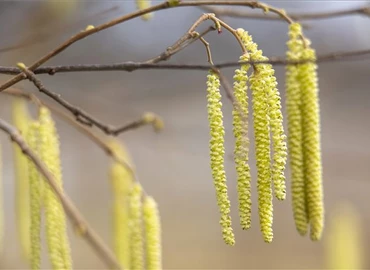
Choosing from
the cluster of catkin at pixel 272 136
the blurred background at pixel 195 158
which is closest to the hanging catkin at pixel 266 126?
the cluster of catkin at pixel 272 136

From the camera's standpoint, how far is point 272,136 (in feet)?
1.61

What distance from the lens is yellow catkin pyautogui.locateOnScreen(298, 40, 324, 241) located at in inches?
17.8

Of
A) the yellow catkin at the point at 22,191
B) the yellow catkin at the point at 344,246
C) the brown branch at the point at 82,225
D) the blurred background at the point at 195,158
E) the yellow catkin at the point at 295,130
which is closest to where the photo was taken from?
the brown branch at the point at 82,225

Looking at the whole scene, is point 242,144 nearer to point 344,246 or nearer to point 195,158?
point 344,246

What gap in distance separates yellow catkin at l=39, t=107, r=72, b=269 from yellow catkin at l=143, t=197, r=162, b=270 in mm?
77

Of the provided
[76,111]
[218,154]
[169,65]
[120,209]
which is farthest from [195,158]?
[169,65]

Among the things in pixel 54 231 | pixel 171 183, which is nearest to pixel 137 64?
pixel 54 231

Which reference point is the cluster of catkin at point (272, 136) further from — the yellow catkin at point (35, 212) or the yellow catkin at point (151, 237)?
the yellow catkin at point (35, 212)

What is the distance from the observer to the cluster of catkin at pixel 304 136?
45cm

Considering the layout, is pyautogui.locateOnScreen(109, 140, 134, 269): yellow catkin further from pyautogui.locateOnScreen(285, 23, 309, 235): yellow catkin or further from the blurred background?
the blurred background

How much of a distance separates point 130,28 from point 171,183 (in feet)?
6.69

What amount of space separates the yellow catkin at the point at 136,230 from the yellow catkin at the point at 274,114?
0.48 feet

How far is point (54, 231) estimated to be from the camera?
1.89ft

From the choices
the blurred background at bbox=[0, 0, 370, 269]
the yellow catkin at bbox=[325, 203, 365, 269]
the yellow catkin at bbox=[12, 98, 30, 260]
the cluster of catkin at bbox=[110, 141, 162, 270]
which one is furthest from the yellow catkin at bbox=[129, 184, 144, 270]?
the blurred background at bbox=[0, 0, 370, 269]
